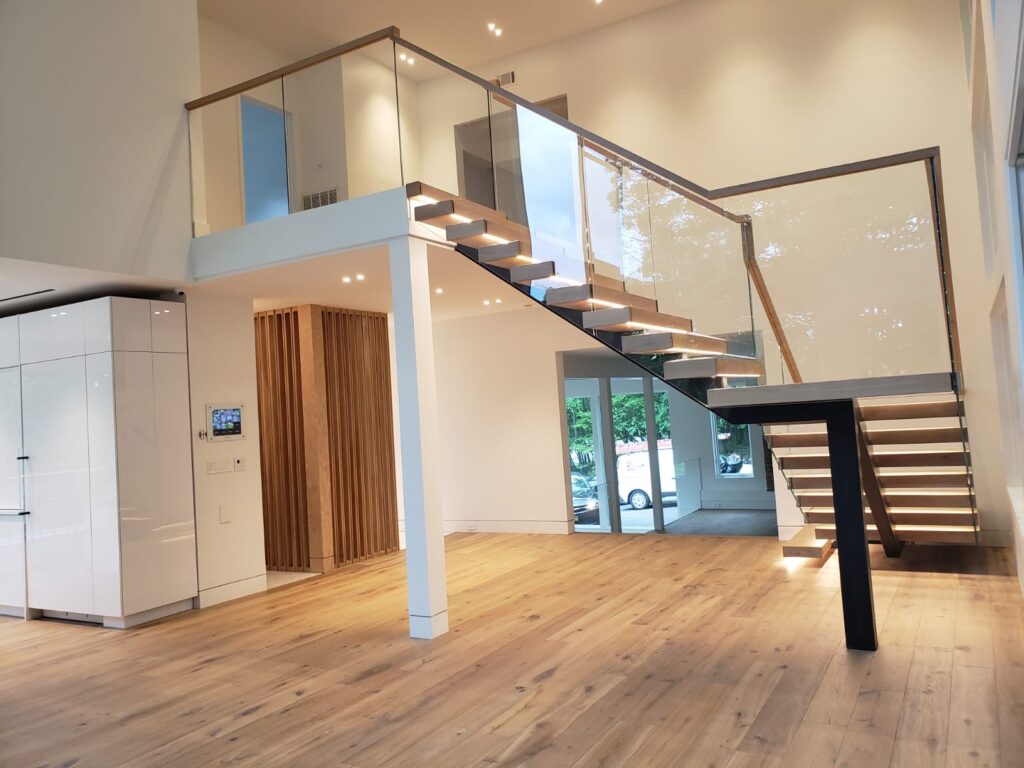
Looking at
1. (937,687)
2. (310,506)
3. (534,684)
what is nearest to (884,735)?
(937,687)

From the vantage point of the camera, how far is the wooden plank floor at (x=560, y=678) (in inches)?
131

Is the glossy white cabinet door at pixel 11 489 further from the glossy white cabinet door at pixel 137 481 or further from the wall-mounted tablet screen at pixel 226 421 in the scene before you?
the wall-mounted tablet screen at pixel 226 421

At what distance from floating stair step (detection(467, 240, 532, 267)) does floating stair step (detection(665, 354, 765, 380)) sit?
4.45 ft

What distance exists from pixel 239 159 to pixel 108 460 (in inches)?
100

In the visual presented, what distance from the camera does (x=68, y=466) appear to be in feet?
20.4

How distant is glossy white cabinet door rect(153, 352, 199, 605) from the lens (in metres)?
6.21

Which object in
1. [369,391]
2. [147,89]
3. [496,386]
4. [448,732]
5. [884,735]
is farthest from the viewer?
[496,386]

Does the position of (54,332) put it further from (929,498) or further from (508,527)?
(929,498)

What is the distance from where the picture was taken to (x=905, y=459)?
5797 millimetres

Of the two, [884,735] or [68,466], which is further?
[68,466]

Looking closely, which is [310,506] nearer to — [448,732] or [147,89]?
[147,89]

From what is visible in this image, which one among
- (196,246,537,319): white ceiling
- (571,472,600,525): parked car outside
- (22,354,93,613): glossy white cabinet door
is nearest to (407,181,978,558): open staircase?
(196,246,537,319): white ceiling

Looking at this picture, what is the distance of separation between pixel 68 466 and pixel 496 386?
183 inches

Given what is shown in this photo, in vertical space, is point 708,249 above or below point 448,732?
above
